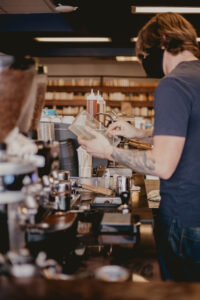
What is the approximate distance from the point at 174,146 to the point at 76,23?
18.0 ft

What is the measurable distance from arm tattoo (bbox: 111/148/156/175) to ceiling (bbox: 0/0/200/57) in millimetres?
3700

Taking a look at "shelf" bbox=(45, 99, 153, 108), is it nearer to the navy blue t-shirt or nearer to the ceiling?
the ceiling

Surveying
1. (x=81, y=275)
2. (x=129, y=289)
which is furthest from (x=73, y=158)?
(x=129, y=289)

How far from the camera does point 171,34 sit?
169 centimetres

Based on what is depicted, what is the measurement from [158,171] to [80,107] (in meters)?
8.72

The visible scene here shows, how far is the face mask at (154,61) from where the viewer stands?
1.75m

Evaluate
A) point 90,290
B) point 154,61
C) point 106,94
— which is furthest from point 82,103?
point 90,290

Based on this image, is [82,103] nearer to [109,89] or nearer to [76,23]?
[109,89]

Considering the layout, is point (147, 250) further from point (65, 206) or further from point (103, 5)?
point (103, 5)

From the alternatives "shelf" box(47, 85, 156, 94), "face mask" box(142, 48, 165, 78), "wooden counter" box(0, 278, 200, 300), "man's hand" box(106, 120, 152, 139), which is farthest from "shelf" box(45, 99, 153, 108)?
"wooden counter" box(0, 278, 200, 300)

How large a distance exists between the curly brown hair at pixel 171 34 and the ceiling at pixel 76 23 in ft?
11.3

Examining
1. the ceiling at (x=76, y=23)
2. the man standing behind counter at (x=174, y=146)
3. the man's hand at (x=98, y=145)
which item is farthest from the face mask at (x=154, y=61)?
the ceiling at (x=76, y=23)

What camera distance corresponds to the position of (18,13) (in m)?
7.07

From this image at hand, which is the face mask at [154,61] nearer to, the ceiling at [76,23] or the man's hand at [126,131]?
the man's hand at [126,131]
